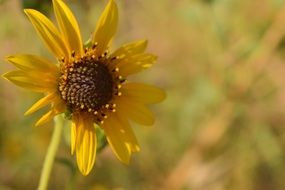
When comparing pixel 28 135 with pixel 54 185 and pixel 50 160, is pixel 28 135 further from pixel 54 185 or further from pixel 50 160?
pixel 50 160

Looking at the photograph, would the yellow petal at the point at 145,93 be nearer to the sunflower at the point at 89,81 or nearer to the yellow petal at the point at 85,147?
the sunflower at the point at 89,81

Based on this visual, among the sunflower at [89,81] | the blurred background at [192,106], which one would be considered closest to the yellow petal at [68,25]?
the sunflower at [89,81]

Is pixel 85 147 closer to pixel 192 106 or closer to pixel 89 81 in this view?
pixel 89 81

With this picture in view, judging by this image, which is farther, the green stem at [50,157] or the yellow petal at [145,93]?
the yellow petal at [145,93]

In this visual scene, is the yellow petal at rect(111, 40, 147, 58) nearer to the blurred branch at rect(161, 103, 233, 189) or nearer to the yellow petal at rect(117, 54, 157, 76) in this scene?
the yellow petal at rect(117, 54, 157, 76)

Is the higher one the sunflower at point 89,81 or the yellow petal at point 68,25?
the yellow petal at point 68,25

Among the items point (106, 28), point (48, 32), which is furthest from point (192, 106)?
point (48, 32)

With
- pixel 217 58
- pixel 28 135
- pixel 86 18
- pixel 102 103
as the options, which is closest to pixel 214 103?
pixel 217 58

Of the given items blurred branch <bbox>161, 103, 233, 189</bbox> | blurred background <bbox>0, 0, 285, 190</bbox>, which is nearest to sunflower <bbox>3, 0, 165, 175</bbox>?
blurred background <bbox>0, 0, 285, 190</bbox>

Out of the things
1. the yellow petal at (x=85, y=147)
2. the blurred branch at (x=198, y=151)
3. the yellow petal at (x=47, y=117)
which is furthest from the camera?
the blurred branch at (x=198, y=151)
